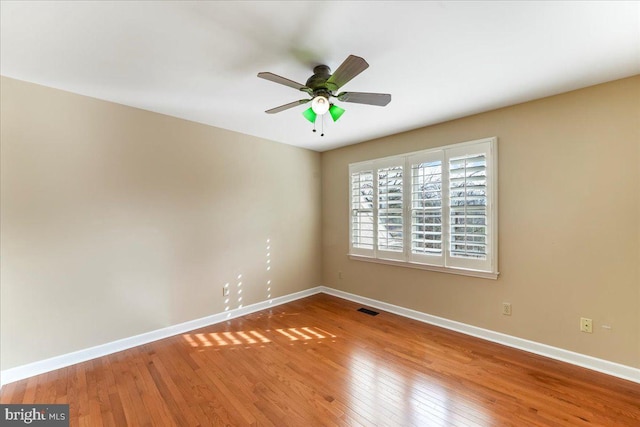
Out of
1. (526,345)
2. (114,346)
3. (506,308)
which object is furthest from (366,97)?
(114,346)

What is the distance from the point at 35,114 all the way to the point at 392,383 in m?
3.86

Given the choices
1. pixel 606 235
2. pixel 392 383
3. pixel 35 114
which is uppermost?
pixel 35 114

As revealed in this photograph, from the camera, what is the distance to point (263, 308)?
3.97 metres

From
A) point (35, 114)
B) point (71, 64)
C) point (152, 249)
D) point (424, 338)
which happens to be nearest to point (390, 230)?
point (424, 338)

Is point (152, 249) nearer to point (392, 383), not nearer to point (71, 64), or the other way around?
point (71, 64)

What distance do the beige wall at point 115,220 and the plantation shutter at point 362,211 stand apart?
1360mm

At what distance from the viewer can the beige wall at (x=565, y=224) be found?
7.45 ft

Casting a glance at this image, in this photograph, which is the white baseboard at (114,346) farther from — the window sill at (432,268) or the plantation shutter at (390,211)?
the plantation shutter at (390,211)

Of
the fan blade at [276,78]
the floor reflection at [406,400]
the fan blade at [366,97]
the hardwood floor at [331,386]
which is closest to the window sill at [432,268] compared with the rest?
the hardwood floor at [331,386]

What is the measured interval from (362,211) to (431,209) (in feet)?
3.72

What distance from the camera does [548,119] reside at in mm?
2629

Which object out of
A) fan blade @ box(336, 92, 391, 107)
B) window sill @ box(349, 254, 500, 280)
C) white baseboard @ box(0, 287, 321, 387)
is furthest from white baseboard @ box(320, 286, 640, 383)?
fan blade @ box(336, 92, 391, 107)

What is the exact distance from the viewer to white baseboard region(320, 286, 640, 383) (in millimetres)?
2271

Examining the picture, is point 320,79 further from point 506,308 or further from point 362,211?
point 506,308
